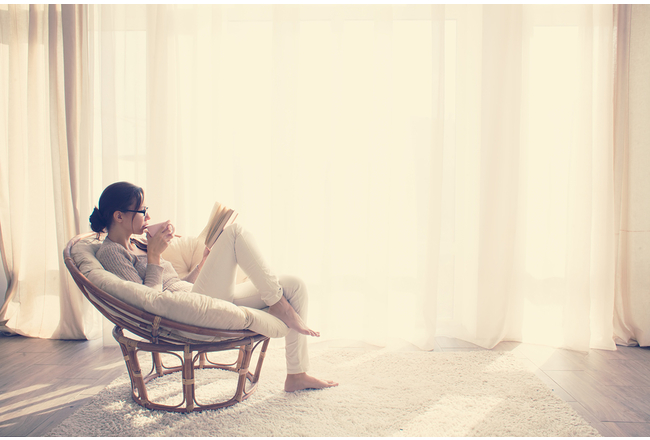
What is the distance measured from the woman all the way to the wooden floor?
666mm

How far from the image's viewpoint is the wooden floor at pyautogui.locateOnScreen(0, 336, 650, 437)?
166 centimetres

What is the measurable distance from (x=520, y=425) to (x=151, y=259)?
64.2 inches

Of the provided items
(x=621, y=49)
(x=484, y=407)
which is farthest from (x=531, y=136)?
(x=484, y=407)

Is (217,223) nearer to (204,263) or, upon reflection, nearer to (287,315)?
(204,263)

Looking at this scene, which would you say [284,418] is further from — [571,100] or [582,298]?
[571,100]

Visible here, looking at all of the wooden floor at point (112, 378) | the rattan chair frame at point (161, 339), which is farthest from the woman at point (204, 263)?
the wooden floor at point (112, 378)

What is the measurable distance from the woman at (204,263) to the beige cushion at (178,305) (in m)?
0.09

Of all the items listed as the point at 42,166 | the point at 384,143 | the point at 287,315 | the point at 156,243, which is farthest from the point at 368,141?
the point at 42,166

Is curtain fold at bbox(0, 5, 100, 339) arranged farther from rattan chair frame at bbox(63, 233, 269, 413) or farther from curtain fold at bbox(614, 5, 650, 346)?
curtain fold at bbox(614, 5, 650, 346)

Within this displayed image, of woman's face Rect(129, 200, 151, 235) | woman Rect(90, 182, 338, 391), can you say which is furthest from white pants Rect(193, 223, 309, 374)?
woman's face Rect(129, 200, 151, 235)

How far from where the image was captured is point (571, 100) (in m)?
2.56

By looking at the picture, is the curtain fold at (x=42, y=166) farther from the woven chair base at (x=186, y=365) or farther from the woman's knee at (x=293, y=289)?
the woman's knee at (x=293, y=289)

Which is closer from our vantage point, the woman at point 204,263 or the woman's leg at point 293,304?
the woman at point 204,263

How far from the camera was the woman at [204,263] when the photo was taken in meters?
1.69
